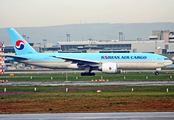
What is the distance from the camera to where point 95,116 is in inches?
804

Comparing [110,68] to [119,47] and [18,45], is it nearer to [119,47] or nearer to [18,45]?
[18,45]

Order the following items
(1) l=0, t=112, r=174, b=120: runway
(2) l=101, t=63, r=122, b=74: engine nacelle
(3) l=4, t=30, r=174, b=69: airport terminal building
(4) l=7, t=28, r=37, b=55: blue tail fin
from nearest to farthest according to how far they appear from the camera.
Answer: (1) l=0, t=112, r=174, b=120: runway → (2) l=101, t=63, r=122, b=74: engine nacelle → (4) l=7, t=28, r=37, b=55: blue tail fin → (3) l=4, t=30, r=174, b=69: airport terminal building

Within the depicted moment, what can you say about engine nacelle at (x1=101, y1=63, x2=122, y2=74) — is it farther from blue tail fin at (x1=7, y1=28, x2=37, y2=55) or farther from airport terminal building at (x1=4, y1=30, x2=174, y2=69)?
airport terminal building at (x1=4, y1=30, x2=174, y2=69)

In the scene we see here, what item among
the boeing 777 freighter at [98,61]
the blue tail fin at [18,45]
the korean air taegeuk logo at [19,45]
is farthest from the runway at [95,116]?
the korean air taegeuk logo at [19,45]

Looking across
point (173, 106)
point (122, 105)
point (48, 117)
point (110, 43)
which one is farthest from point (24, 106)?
point (110, 43)

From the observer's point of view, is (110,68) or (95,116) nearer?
(95,116)

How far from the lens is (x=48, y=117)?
20234mm

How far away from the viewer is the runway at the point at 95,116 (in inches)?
772

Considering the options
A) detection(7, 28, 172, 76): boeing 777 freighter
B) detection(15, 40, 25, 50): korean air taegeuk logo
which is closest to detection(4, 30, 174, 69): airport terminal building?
detection(15, 40, 25, 50): korean air taegeuk logo

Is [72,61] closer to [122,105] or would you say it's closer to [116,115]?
[122,105]

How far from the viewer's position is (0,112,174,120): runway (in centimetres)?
1961

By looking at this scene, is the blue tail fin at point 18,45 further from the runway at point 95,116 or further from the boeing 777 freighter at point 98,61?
the runway at point 95,116

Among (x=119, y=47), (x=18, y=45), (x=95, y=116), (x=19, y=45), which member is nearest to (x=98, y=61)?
(x=19, y=45)

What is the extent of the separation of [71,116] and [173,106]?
10.1 metres
